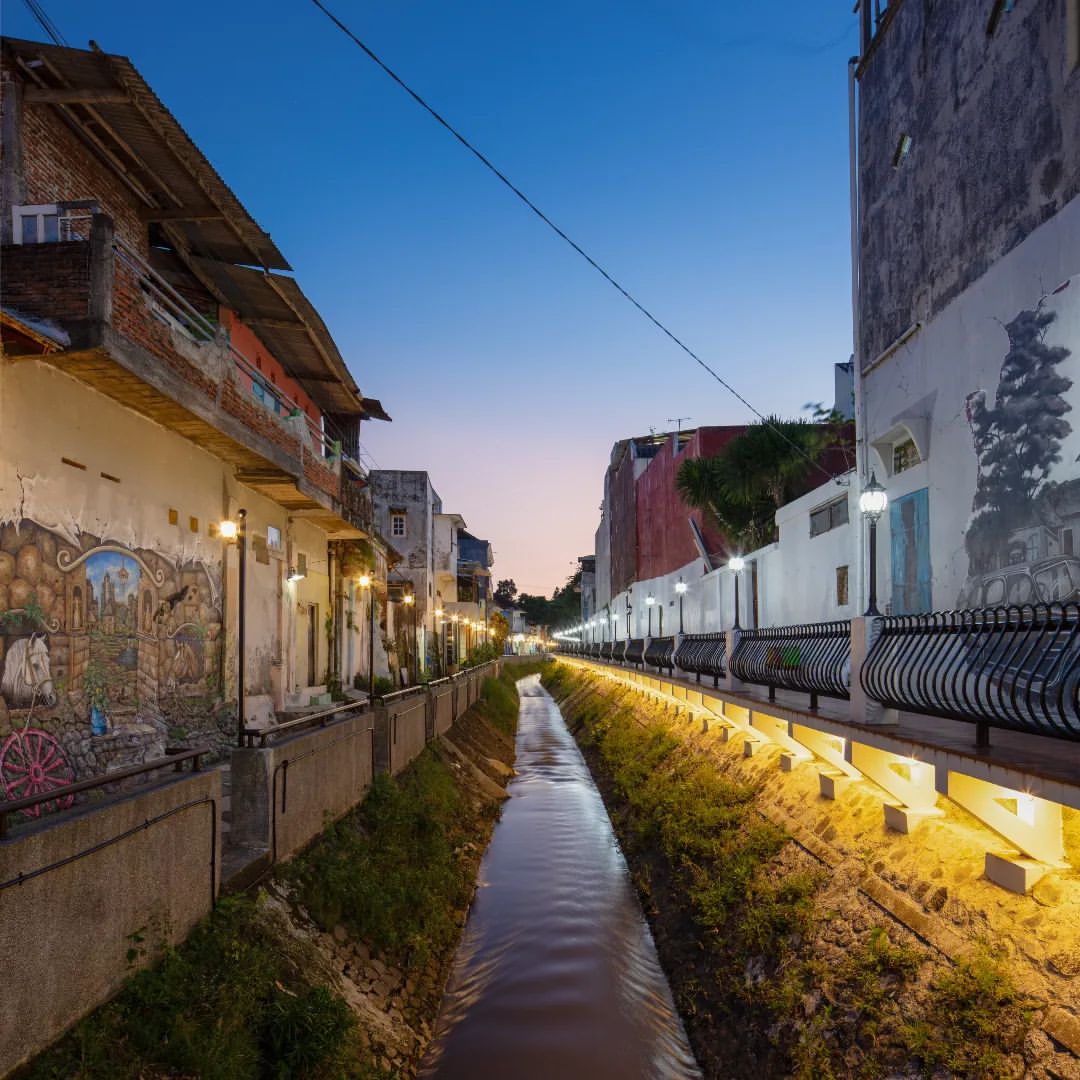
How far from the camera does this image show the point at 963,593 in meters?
13.6

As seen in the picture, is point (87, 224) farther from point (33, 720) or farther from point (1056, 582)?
point (1056, 582)

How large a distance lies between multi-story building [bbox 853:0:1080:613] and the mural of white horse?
1182 cm

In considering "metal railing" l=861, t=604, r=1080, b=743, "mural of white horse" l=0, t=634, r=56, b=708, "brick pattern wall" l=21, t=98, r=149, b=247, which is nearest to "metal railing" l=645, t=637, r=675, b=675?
"metal railing" l=861, t=604, r=1080, b=743

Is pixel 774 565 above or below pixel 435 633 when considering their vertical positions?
above

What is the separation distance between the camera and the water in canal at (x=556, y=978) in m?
8.98

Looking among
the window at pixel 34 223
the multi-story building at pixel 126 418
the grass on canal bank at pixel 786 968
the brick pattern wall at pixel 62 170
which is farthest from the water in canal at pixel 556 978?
the brick pattern wall at pixel 62 170

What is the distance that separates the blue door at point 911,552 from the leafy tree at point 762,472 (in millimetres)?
9753

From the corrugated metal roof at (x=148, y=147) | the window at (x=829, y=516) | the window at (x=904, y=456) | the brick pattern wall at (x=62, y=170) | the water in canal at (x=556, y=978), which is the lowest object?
the water in canal at (x=556, y=978)

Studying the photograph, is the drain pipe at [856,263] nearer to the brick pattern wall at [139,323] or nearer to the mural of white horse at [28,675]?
the brick pattern wall at [139,323]

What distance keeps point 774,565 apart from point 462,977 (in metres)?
14.6

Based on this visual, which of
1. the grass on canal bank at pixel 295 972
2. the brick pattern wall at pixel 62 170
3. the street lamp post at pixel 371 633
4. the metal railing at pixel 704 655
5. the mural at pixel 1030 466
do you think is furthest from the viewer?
the metal railing at pixel 704 655

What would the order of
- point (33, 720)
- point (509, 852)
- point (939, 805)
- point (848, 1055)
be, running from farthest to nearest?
point (509, 852) < point (939, 805) < point (33, 720) < point (848, 1055)

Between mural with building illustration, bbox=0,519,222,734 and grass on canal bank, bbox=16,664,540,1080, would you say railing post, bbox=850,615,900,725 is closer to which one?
grass on canal bank, bbox=16,664,540,1080

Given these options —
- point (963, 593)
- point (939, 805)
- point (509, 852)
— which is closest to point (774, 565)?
point (963, 593)
